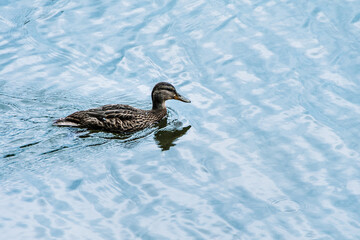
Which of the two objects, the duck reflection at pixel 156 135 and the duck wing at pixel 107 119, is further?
the duck wing at pixel 107 119

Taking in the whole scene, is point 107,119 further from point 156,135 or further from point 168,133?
point 168,133

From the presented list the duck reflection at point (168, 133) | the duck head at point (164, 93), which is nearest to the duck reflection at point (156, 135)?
the duck reflection at point (168, 133)

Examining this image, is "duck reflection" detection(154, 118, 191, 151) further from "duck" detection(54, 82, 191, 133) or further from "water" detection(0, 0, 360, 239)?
"duck" detection(54, 82, 191, 133)

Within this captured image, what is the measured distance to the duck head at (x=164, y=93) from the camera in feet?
33.6

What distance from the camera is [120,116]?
9883 mm

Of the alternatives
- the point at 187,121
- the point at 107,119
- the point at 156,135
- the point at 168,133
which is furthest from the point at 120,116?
the point at 187,121

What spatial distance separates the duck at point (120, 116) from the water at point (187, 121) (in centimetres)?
17

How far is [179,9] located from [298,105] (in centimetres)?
412

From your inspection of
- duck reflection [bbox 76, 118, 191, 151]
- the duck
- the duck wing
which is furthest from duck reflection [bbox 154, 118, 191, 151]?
the duck wing

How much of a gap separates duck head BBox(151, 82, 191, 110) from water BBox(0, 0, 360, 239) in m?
0.33

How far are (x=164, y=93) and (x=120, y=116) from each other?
2.74 ft

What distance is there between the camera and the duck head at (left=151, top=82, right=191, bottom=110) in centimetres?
1023

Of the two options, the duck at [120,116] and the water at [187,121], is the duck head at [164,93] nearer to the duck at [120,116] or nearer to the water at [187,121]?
the duck at [120,116]

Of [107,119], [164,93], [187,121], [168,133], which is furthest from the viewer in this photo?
[164,93]
